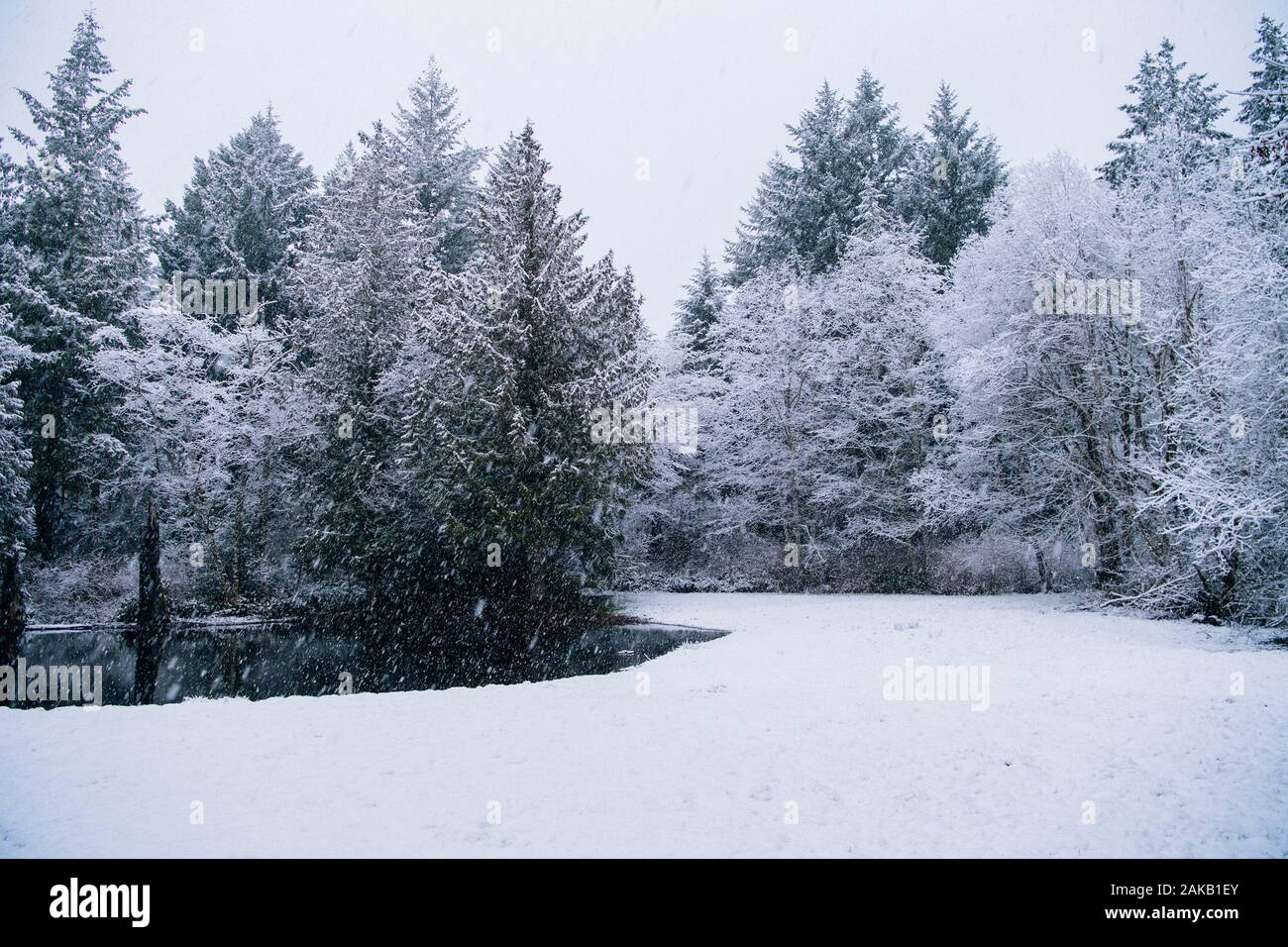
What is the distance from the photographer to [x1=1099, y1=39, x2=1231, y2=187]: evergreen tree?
29.5 m

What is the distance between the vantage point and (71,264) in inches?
992

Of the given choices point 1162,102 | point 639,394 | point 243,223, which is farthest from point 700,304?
point 243,223

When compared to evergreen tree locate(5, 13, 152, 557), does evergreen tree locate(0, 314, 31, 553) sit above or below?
below

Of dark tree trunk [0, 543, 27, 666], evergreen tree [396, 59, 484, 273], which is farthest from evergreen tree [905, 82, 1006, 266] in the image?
dark tree trunk [0, 543, 27, 666]

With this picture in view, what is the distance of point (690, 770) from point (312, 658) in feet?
44.9

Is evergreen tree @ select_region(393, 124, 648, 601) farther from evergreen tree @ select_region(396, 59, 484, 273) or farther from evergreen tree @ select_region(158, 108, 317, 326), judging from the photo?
evergreen tree @ select_region(158, 108, 317, 326)

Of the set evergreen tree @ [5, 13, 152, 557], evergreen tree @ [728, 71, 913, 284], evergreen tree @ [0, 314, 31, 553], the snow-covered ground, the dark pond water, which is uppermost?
evergreen tree @ [728, 71, 913, 284]

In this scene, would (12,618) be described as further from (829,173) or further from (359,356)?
(829,173)

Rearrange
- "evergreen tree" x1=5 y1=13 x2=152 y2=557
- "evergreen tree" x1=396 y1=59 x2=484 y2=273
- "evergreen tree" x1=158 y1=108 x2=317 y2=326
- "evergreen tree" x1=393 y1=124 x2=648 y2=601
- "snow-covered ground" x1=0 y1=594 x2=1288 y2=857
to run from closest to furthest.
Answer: "snow-covered ground" x1=0 y1=594 x2=1288 y2=857 → "evergreen tree" x1=393 y1=124 x2=648 y2=601 → "evergreen tree" x1=5 y1=13 x2=152 y2=557 → "evergreen tree" x1=158 y1=108 x2=317 y2=326 → "evergreen tree" x1=396 y1=59 x2=484 y2=273

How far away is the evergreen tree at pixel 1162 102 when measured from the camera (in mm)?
29500

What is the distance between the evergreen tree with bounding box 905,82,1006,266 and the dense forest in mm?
177
